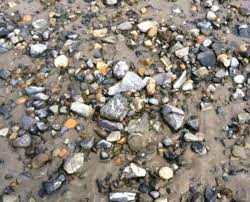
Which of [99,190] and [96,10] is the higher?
[96,10]

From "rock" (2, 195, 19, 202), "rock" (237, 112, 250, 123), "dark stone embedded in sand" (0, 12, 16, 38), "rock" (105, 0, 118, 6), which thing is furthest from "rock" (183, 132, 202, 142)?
"dark stone embedded in sand" (0, 12, 16, 38)

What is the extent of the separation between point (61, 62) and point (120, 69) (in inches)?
24.6

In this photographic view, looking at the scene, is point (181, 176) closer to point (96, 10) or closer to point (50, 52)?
point (50, 52)

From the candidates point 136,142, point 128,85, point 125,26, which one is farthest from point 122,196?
point 125,26

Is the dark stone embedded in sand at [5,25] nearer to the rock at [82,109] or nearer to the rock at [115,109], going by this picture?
the rock at [82,109]

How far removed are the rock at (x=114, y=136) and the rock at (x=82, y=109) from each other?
0.31 metres

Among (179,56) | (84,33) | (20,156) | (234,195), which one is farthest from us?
(84,33)

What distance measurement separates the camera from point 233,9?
4914 millimetres

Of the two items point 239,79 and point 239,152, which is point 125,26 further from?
point 239,152

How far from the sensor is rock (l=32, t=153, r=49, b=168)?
356 cm

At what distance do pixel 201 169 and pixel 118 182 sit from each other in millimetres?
700

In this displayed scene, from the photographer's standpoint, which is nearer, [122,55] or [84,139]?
[84,139]

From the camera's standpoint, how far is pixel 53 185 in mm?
3412

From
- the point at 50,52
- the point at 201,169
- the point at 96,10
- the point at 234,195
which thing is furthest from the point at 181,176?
the point at 96,10
